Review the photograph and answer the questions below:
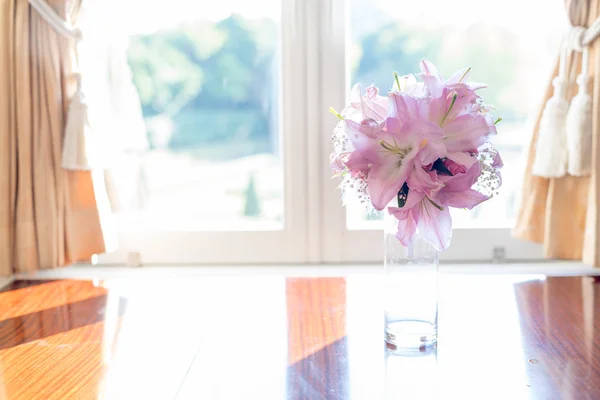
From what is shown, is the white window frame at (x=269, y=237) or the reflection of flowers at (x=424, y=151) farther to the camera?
the white window frame at (x=269, y=237)

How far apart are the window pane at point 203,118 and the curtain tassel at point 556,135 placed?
727 mm

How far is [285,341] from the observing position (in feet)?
4.76

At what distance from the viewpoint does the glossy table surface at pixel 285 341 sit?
125 centimetres

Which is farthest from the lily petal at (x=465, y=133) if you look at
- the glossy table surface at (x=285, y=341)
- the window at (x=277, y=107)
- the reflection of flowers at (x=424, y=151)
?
the window at (x=277, y=107)

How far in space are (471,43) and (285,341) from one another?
1.17 meters

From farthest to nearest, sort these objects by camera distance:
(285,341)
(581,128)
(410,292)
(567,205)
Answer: (567,205) → (581,128) → (285,341) → (410,292)

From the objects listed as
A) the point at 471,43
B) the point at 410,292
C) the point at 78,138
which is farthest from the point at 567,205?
the point at 78,138

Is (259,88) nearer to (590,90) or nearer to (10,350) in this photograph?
(590,90)

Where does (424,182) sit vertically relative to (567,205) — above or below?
above

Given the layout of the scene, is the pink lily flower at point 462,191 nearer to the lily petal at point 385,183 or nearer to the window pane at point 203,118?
the lily petal at point 385,183

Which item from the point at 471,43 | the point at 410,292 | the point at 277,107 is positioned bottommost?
the point at 410,292

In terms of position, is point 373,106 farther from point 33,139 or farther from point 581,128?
point 33,139

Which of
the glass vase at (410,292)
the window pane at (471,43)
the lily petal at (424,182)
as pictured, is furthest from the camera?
the window pane at (471,43)

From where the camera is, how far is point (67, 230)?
2.12 metres
